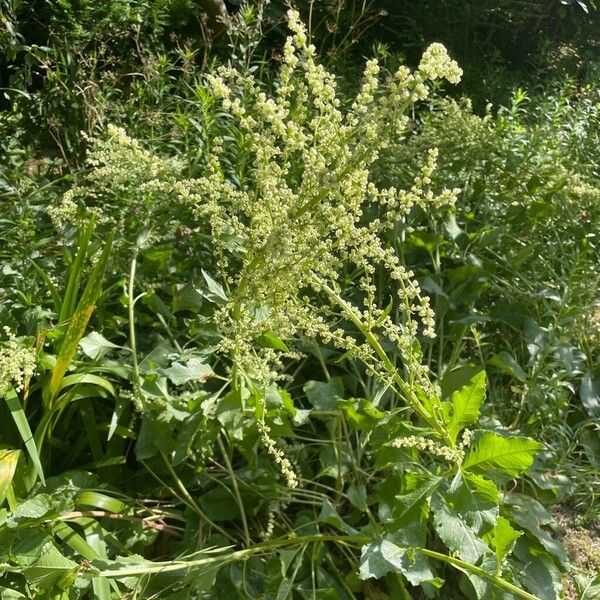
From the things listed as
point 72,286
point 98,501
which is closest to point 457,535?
point 98,501

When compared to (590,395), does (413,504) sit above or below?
above

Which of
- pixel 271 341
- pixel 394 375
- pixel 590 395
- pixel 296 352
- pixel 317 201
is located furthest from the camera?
pixel 590 395

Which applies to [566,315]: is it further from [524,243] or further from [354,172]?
[354,172]

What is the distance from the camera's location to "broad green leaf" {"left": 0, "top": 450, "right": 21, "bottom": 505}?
187 centimetres

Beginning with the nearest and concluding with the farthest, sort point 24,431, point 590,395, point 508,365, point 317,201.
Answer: point 317,201 < point 24,431 < point 508,365 < point 590,395

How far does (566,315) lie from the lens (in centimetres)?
279

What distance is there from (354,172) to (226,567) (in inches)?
40.2

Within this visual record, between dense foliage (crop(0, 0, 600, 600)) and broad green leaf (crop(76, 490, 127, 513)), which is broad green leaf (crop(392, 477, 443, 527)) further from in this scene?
broad green leaf (crop(76, 490, 127, 513))

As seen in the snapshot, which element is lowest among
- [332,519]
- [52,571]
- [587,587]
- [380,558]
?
[52,571]

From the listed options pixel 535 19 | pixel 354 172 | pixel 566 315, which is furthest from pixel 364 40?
pixel 354 172

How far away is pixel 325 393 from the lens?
2.38m

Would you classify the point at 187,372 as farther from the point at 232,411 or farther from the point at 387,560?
the point at 387,560

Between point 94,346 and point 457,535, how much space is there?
106 cm

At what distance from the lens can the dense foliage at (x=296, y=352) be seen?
1.83 meters
